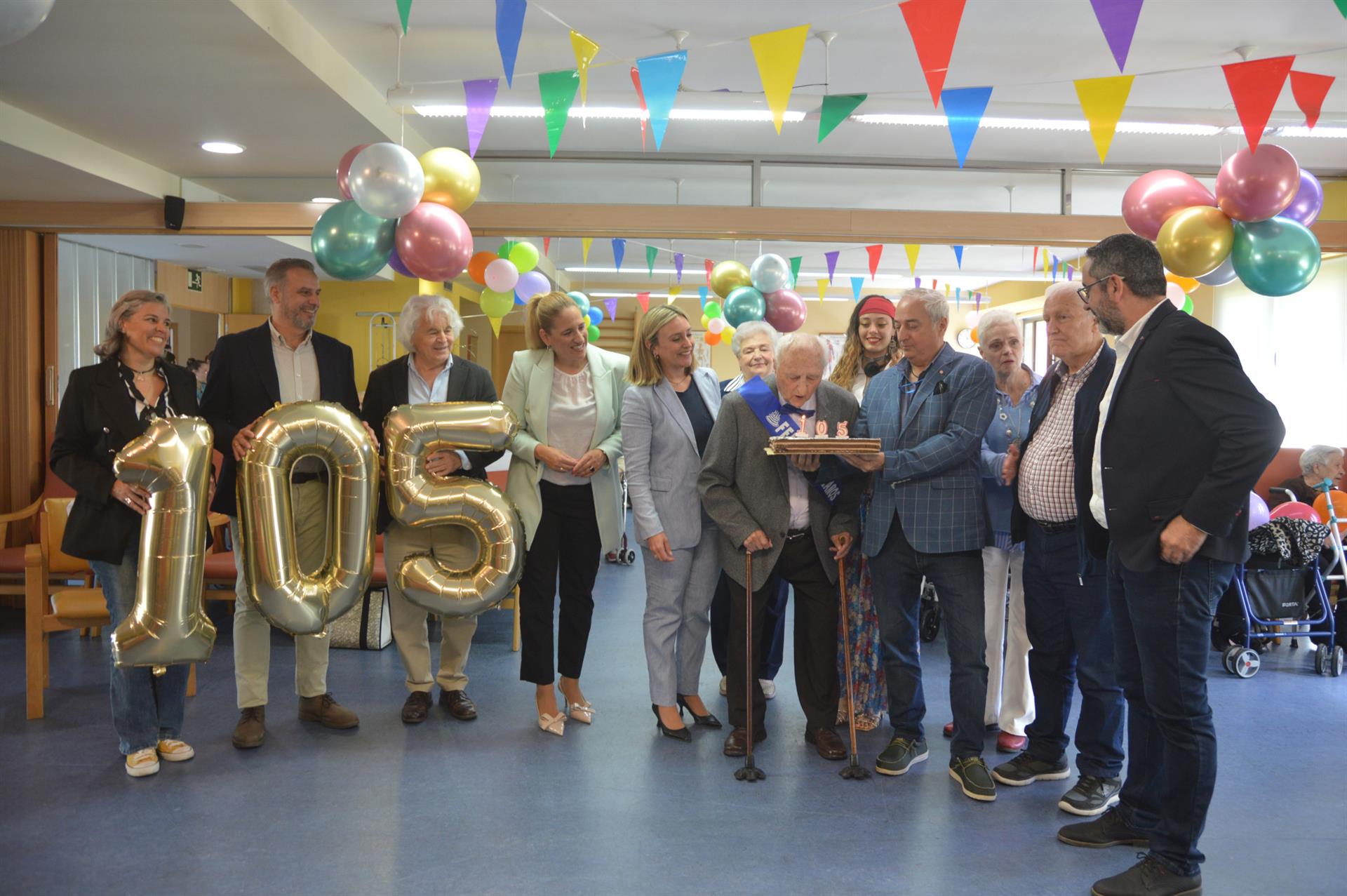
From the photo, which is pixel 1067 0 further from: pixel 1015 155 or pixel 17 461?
pixel 17 461

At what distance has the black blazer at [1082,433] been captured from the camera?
2.46m

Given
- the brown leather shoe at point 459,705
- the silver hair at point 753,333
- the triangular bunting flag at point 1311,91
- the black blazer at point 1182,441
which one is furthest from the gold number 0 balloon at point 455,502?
the triangular bunting flag at point 1311,91

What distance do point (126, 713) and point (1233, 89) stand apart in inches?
181

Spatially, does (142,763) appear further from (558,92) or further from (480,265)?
(480,265)

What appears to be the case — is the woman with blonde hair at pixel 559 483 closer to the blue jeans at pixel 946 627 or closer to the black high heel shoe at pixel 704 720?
the black high heel shoe at pixel 704 720

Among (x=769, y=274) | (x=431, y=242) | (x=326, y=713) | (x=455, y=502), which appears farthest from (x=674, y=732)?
(x=769, y=274)

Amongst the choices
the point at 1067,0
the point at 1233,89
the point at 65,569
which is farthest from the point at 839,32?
A: the point at 65,569

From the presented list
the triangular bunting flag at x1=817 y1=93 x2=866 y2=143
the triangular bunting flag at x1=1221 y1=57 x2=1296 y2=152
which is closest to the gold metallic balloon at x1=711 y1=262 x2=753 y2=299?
the triangular bunting flag at x1=817 y1=93 x2=866 y2=143

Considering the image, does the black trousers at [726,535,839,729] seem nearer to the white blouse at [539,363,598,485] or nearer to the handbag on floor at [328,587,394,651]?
the white blouse at [539,363,598,485]

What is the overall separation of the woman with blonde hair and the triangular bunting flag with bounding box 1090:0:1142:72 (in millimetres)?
1998

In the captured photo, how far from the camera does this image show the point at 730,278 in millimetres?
7883

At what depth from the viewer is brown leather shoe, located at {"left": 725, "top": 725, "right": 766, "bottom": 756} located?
3115mm

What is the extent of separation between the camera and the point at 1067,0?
4523mm

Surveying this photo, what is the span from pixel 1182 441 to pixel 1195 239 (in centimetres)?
257
